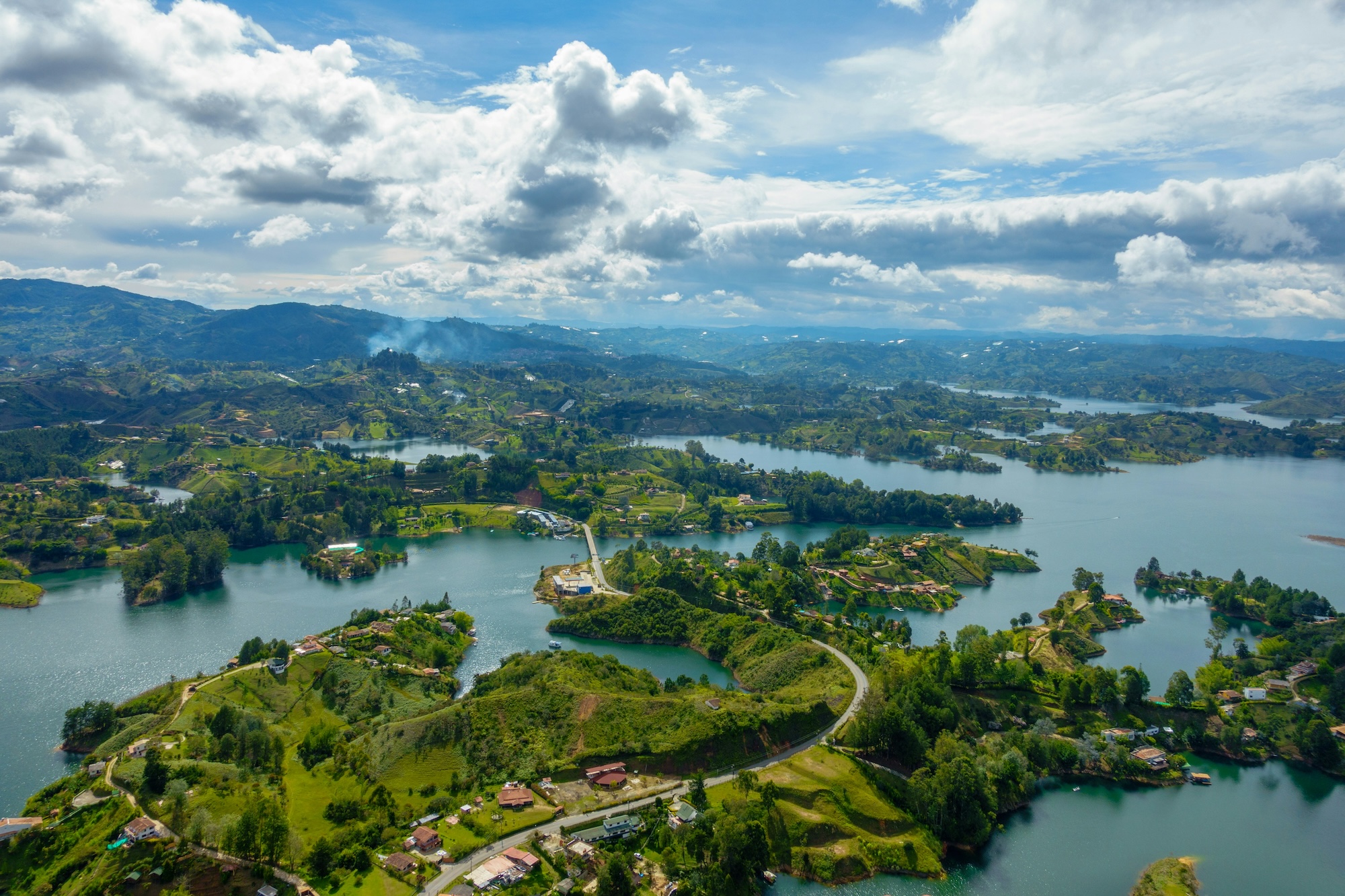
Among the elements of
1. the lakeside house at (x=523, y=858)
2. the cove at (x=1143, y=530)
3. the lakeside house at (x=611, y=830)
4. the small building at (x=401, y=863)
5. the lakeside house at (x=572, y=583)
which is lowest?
the cove at (x=1143, y=530)

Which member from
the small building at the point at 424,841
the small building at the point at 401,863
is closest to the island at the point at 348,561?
the small building at the point at 424,841

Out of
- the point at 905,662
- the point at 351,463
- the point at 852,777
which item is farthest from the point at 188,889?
the point at 351,463

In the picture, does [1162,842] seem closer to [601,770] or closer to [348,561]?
[601,770]

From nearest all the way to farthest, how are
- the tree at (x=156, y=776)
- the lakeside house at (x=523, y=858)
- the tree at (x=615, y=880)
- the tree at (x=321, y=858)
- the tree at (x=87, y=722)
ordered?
the tree at (x=615, y=880)
the tree at (x=321, y=858)
the lakeside house at (x=523, y=858)
the tree at (x=156, y=776)
the tree at (x=87, y=722)

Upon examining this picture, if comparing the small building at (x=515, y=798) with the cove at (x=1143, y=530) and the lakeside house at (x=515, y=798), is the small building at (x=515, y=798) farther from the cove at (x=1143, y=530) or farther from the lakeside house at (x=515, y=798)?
the cove at (x=1143, y=530)

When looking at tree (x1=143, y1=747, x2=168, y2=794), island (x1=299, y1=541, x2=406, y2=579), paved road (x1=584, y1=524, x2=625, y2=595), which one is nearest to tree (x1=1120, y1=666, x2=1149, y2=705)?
paved road (x1=584, y1=524, x2=625, y2=595)

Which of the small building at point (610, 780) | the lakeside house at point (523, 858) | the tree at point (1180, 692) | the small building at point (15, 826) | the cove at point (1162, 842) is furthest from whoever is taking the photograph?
the tree at point (1180, 692)
